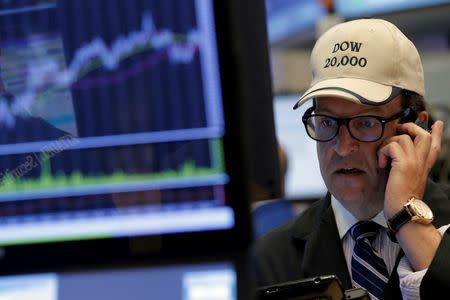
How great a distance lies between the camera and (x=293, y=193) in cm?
400

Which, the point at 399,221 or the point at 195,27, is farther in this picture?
the point at 399,221

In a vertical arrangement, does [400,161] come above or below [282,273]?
above

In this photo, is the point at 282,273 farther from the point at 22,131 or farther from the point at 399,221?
the point at 22,131

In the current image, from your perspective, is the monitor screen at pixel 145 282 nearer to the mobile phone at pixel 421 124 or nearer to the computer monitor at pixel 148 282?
the computer monitor at pixel 148 282

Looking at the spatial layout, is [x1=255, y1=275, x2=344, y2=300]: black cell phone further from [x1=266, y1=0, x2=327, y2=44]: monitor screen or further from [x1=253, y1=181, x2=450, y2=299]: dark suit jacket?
[x1=266, y1=0, x2=327, y2=44]: monitor screen

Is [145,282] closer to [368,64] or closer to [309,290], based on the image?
[309,290]

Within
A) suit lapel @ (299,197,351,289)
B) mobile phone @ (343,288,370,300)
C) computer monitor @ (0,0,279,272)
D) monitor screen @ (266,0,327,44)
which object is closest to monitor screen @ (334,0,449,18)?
monitor screen @ (266,0,327,44)

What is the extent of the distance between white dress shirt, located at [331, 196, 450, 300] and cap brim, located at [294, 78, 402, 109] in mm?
218

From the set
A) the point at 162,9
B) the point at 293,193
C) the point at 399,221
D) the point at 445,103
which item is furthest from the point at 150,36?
the point at 293,193

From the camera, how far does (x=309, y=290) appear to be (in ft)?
2.84

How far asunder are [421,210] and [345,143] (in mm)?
178

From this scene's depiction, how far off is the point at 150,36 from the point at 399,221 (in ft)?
2.30

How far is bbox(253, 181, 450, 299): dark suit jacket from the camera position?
50.9 inches

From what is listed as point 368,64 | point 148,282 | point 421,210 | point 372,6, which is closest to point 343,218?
point 421,210
